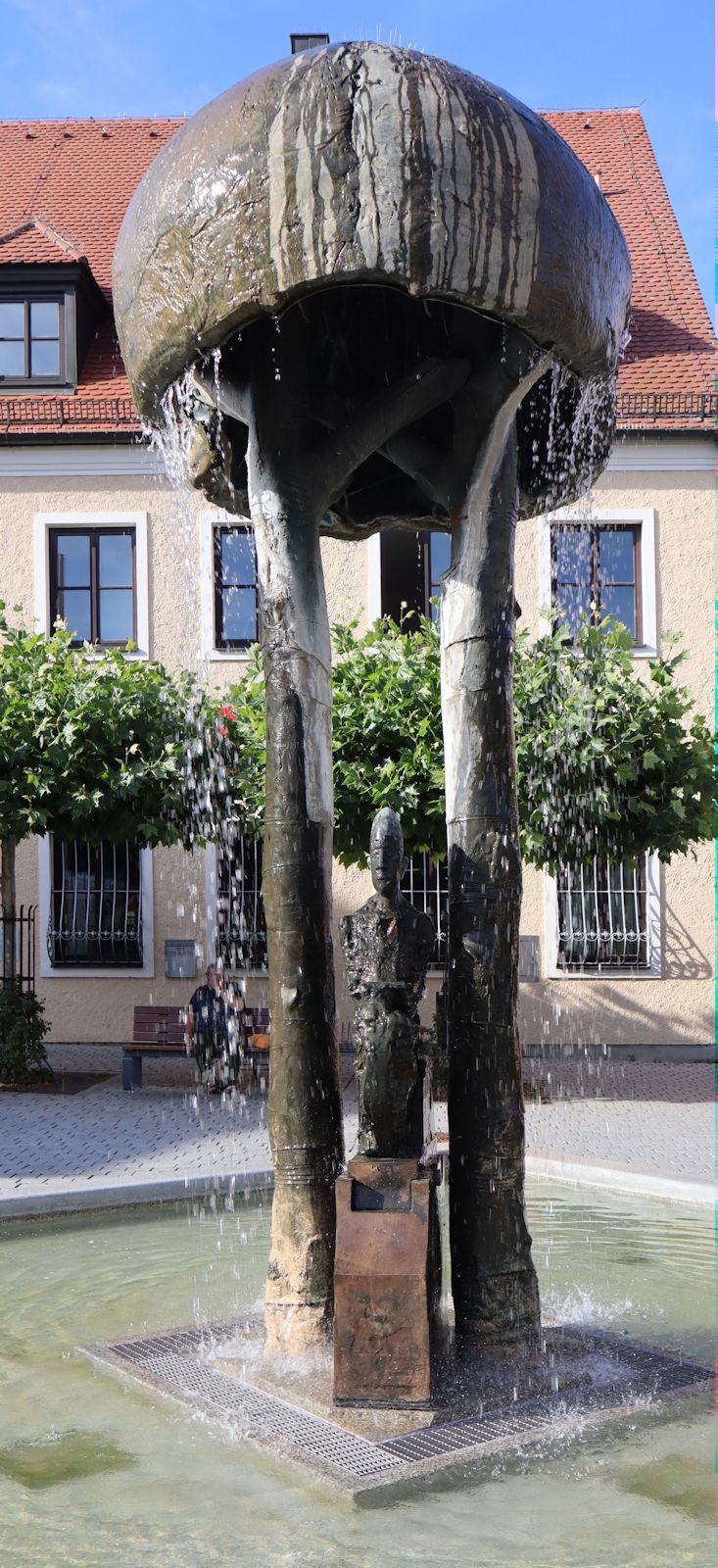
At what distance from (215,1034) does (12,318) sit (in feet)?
33.0

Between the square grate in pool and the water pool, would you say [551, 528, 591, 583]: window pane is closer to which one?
the water pool

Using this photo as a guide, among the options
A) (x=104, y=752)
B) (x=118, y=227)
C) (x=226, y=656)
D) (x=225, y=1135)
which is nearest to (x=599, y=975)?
(x=226, y=656)

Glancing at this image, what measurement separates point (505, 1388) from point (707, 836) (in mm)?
8888

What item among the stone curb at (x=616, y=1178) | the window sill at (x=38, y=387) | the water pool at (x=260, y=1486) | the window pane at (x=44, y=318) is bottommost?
the water pool at (x=260, y=1486)

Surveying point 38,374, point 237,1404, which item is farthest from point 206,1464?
point 38,374

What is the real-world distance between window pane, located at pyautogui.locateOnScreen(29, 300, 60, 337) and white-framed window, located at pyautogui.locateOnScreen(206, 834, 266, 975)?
6904 mm

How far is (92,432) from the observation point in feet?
60.0

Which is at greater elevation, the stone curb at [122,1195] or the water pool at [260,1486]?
the stone curb at [122,1195]

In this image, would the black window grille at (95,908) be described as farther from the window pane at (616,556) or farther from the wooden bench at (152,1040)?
the window pane at (616,556)

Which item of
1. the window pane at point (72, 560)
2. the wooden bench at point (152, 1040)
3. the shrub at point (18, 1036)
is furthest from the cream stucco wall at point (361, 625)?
the shrub at point (18, 1036)

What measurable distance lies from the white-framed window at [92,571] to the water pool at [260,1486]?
1388 centimetres

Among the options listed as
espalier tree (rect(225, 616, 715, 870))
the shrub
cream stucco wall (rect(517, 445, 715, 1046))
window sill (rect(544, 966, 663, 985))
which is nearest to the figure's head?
espalier tree (rect(225, 616, 715, 870))

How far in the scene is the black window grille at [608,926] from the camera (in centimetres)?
1766

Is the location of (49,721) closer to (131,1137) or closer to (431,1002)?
(131,1137)
